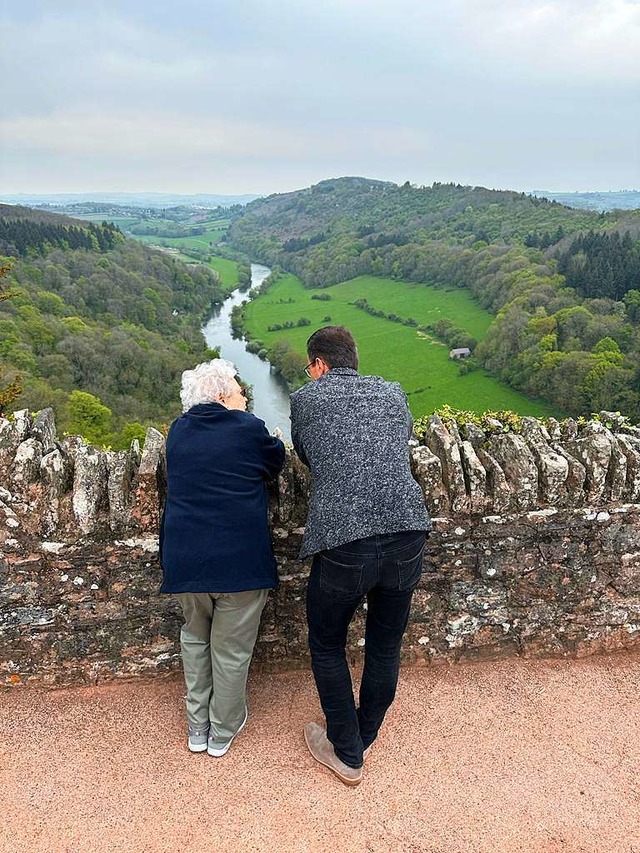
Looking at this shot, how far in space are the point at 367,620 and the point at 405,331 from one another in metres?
75.6

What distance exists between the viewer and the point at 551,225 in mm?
99000

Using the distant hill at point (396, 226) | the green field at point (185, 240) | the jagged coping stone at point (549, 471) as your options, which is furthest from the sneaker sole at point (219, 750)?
the green field at point (185, 240)

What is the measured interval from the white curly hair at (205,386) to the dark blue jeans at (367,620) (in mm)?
993

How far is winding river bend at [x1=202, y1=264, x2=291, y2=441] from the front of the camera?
169ft

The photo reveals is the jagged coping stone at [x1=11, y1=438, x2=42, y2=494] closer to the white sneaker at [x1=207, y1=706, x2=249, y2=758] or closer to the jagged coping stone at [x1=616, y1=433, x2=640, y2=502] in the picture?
the white sneaker at [x1=207, y1=706, x2=249, y2=758]

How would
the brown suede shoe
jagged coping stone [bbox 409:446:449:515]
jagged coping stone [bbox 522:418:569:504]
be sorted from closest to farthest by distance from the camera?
the brown suede shoe → jagged coping stone [bbox 409:446:449:515] → jagged coping stone [bbox 522:418:569:504]

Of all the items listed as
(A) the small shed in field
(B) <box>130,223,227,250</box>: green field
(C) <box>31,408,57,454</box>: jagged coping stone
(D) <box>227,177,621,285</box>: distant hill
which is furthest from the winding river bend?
(B) <box>130,223,227,250</box>: green field

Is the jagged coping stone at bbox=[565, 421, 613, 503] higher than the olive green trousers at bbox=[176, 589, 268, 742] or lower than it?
higher

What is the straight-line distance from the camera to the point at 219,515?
283 centimetres

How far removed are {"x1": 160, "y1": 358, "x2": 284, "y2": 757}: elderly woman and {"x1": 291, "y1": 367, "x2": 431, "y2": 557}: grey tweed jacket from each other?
30 centimetres

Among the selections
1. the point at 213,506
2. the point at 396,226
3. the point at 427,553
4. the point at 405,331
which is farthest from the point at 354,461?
the point at 396,226

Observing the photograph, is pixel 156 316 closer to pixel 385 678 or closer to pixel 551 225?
pixel 551 225

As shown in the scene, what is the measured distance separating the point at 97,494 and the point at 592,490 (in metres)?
3.08

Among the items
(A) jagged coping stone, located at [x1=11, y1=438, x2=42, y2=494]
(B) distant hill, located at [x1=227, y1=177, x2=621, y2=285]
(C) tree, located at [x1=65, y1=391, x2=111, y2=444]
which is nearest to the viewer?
(A) jagged coping stone, located at [x1=11, y1=438, x2=42, y2=494]
